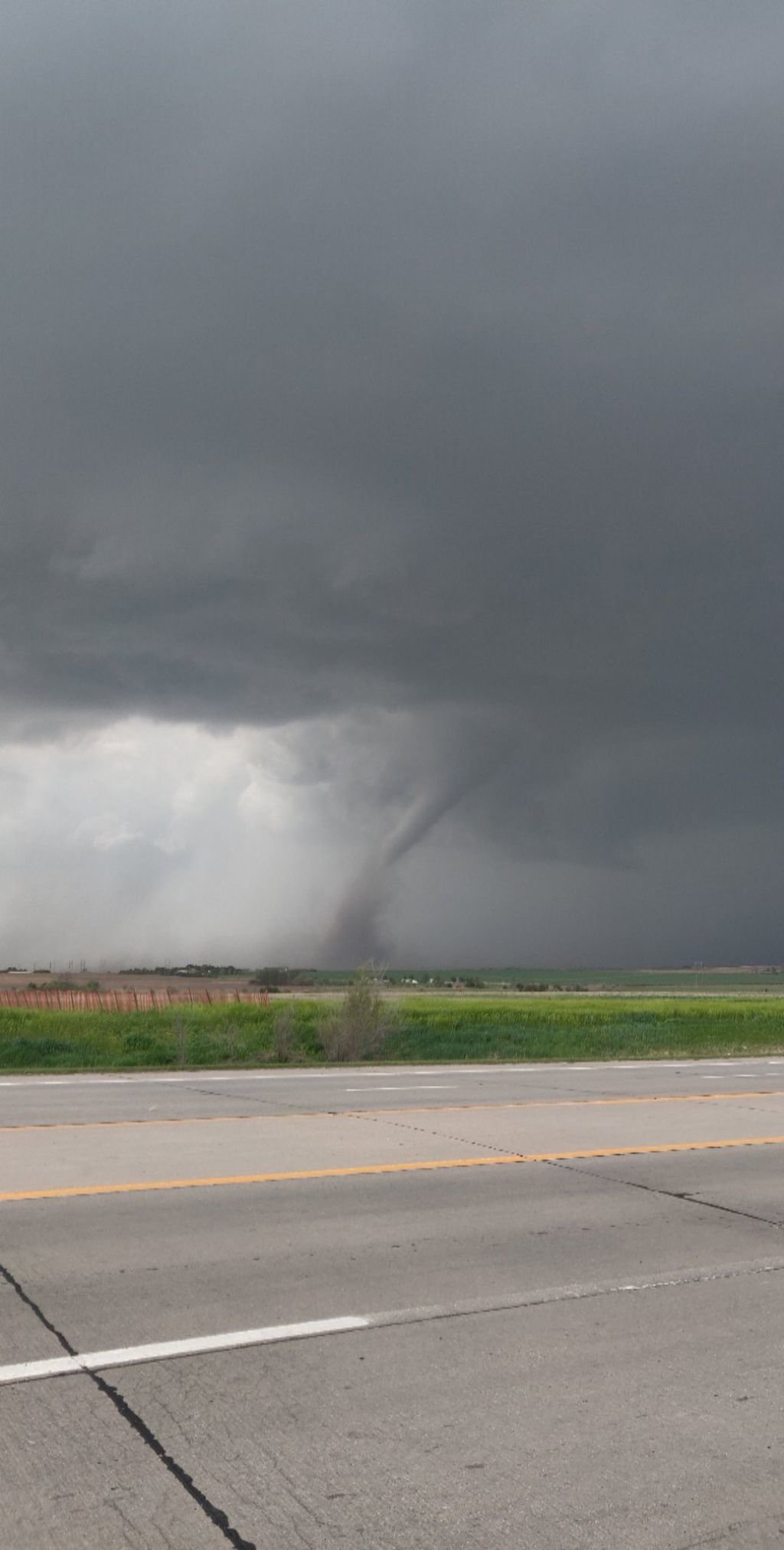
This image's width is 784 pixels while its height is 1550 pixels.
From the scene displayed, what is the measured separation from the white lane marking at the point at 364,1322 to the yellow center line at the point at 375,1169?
3.71 metres

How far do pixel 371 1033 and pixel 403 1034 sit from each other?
40.6ft

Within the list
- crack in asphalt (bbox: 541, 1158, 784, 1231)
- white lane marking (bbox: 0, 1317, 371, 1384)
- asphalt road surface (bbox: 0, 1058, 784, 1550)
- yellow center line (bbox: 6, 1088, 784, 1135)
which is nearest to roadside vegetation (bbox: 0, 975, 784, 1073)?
yellow center line (bbox: 6, 1088, 784, 1135)

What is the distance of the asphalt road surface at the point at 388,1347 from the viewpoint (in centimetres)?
447

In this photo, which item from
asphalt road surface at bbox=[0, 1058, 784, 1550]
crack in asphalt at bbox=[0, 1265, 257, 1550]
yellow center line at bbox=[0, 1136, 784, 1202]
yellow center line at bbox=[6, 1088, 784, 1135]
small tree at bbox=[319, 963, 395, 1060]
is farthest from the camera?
small tree at bbox=[319, 963, 395, 1060]

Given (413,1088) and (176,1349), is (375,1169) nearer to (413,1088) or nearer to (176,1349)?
(176,1349)

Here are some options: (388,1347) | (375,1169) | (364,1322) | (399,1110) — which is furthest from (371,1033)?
(388,1347)

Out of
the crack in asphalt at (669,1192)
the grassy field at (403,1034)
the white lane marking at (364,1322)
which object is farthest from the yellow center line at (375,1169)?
the grassy field at (403,1034)

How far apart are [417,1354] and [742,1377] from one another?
5.02 feet

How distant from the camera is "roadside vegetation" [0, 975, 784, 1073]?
37281mm

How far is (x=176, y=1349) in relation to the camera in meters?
6.01

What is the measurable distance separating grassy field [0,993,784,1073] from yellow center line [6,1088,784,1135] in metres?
11.0

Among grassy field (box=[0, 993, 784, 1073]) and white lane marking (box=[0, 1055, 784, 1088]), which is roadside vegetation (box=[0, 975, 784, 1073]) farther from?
white lane marking (box=[0, 1055, 784, 1088])

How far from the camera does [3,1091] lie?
61.2 feet

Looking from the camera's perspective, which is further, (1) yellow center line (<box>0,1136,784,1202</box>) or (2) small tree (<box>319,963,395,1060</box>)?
(2) small tree (<box>319,963,395,1060</box>)
